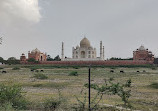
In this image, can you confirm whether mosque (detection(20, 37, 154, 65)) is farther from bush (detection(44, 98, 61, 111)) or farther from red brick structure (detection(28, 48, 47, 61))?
bush (detection(44, 98, 61, 111))

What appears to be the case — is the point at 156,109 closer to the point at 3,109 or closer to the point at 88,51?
the point at 3,109

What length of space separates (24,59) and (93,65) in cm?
1870

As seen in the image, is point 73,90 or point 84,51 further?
point 84,51

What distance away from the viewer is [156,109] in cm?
629

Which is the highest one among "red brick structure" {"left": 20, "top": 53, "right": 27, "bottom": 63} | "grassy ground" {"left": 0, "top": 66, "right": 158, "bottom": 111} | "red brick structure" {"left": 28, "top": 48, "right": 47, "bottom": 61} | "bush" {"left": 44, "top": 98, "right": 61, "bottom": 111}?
"red brick structure" {"left": 28, "top": 48, "right": 47, "bottom": 61}

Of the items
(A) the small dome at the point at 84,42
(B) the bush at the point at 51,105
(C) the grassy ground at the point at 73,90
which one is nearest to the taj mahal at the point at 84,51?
(A) the small dome at the point at 84,42

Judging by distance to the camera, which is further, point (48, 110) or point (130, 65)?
point (130, 65)

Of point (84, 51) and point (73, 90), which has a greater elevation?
Result: point (84, 51)

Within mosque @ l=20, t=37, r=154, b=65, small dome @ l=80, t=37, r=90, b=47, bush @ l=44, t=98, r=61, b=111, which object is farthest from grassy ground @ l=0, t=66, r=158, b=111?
small dome @ l=80, t=37, r=90, b=47

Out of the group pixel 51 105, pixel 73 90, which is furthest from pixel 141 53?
pixel 51 105

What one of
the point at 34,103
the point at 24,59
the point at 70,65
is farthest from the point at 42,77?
the point at 24,59

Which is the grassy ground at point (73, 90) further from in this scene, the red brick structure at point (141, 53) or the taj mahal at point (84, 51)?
the taj mahal at point (84, 51)

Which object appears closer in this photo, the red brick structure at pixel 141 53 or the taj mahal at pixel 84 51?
the red brick structure at pixel 141 53

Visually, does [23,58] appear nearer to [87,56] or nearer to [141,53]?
[87,56]
